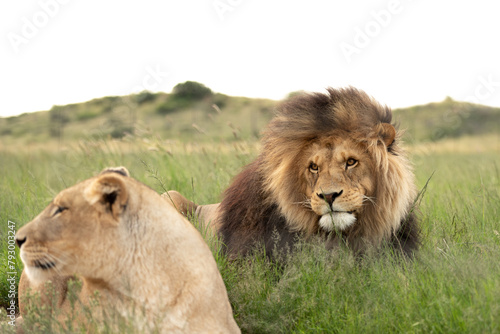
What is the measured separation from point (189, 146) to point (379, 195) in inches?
207

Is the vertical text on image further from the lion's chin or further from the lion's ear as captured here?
the lion's chin

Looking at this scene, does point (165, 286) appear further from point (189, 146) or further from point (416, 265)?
point (189, 146)

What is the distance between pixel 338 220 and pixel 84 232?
1.84 m

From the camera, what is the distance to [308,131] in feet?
13.8

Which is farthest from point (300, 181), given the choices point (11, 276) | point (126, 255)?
point (11, 276)

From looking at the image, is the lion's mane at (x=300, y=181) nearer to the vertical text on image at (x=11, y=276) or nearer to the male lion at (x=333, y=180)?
the male lion at (x=333, y=180)

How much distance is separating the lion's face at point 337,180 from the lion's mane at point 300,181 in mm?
83

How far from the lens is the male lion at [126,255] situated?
2723 mm

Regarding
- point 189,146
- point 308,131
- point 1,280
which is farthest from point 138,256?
point 189,146

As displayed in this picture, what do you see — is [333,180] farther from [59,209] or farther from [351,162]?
[59,209]

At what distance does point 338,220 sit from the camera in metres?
3.92

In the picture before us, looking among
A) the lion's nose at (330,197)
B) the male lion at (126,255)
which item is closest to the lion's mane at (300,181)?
the lion's nose at (330,197)

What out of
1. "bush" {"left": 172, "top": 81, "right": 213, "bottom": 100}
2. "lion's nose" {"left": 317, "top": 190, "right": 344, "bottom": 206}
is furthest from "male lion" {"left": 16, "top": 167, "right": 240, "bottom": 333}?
"bush" {"left": 172, "top": 81, "right": 213, "bottom": 100}

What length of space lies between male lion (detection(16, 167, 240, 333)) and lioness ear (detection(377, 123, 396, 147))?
6.24 feet
